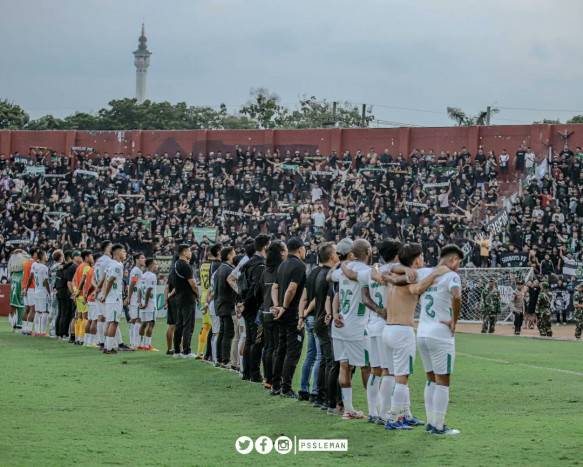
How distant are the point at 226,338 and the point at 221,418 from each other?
5600 millimetres

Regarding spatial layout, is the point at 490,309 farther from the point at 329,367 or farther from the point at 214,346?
the point at 329,367

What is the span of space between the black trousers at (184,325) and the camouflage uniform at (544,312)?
556 inches

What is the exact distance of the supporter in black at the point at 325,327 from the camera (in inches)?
481

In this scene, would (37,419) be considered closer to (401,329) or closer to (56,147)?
(401,329)

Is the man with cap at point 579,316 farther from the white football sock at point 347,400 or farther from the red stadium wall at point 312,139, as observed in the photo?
the white football sock at point 347,400

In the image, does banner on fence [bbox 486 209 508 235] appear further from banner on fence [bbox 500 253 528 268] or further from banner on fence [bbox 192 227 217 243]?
banner on fence [bbox 192 227 217 243]

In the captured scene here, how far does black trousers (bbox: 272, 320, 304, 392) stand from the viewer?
44.8 ft

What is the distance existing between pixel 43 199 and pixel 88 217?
4467 mm

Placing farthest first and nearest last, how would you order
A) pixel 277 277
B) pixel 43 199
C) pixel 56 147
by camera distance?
pixel 56 147, pixel 43 199, pixel 277 277

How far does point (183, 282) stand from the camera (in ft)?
64.1

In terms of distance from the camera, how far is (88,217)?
149 ft

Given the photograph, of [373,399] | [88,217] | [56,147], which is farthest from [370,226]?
[373,399]

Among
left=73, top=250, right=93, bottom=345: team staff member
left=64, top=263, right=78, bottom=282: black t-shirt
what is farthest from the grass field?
left=64, top=263, right=78, bottom=282: black t-shirt

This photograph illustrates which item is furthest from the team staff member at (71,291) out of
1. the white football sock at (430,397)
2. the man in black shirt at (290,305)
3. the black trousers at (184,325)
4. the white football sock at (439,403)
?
the white football sock at (439,403)
